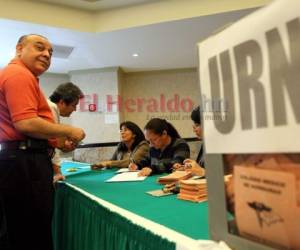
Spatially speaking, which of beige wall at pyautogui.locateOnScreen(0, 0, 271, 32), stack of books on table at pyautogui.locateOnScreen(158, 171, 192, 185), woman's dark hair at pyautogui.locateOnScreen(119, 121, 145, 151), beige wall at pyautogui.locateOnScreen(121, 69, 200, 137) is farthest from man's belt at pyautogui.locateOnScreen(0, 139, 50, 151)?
beige wall at pyautogui.locateOnScreen(121, 69, 200, 137)

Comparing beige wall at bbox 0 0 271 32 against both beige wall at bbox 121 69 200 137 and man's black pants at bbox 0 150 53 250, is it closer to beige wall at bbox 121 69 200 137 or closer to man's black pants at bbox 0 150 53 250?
beige wall at bbox 121 69 200 137

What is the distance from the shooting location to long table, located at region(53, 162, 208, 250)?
0.84 meters

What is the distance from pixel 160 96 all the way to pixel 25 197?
4.37 meters

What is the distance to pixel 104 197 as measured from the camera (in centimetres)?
138

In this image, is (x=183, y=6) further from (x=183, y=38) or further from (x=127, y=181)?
(x=127, y=181)

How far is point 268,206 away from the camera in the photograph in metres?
0.48

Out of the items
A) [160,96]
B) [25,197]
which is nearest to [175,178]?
[25,197]

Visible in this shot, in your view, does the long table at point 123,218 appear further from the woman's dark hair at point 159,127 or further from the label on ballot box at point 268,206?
the woman's dark hair at point 159,127

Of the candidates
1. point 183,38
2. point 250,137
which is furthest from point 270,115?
point 183,38

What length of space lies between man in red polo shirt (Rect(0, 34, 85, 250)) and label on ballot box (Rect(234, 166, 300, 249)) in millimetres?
883

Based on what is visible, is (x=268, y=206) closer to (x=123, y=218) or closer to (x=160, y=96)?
(x=123, y=218)

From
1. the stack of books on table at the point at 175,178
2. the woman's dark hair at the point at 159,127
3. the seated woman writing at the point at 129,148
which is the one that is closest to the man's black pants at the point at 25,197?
the stack of books on table at the point at 175,178

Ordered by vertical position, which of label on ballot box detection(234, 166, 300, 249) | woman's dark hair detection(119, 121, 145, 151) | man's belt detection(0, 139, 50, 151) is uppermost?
woman's dark hair detection(119, 121, 145, 151)

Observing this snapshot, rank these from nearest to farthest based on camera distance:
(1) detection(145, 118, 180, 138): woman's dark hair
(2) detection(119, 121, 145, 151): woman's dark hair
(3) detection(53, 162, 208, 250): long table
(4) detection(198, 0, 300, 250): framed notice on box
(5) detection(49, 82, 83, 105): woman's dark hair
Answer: (4) detection(198, 0, 300, 250): framed notice on box → (3) detection(53, 162, 208, 250): long table → (5) detection(49, 82, 83, 105): woman's dark hair → (1) detection(145, 118, 180, 138): woman's dark hair → (2) detection(119, 121, 145, 151): woman's dark hair
